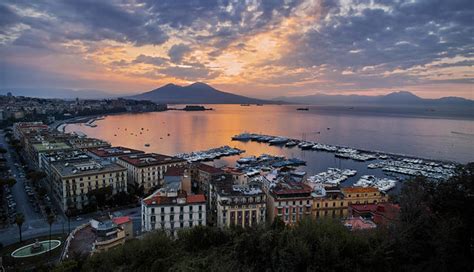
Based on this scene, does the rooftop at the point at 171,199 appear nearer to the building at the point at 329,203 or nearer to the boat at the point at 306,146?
the building at the point at 329,203

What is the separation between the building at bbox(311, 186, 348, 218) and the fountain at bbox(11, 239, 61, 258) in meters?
8.98

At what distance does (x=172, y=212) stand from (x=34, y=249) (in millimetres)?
4222

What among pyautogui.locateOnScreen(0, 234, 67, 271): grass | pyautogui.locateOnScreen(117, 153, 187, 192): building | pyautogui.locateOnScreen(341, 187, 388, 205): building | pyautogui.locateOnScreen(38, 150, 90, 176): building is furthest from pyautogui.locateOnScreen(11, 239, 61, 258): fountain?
pyautogui.locateOnScreen(341, 187, 388, 205): building

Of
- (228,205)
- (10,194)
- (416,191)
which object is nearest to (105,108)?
(10,194)

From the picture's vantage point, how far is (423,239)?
6.46 m

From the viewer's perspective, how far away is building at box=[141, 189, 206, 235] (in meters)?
10.8

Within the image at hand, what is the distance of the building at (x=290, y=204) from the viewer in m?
11.7

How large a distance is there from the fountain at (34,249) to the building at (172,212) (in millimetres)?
2820

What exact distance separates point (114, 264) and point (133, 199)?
28.9 feet

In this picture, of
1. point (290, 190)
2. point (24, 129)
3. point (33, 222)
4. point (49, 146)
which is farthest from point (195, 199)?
point (24, 129)

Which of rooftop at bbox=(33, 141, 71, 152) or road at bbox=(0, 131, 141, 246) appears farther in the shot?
rooftop at bbox=(33, 141, 71, 152)

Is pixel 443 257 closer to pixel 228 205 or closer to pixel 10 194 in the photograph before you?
pixel 228 205

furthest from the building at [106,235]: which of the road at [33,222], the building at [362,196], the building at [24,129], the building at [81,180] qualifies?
the building at [24,129]

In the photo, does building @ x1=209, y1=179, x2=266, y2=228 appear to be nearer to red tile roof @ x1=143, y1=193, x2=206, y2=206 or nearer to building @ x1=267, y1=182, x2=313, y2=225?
building @ x1=267, y1=182, x2=313, y2=225
